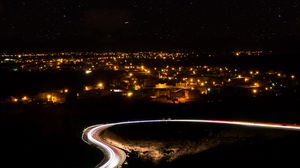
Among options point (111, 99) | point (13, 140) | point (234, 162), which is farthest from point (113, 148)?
point (111, 99)

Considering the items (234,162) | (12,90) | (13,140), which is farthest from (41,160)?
(12,90)

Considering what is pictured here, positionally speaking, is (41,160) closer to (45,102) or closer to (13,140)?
(13,140)

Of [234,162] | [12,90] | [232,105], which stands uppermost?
[12,90]

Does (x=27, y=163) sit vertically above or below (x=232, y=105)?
below

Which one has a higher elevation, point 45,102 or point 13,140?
point 45,102

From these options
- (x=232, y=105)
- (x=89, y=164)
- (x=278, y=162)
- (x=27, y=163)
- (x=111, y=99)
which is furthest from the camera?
(x=111, y=99)

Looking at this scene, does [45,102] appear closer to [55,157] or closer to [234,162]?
[55,157]

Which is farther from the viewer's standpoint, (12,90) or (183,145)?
(12,90)

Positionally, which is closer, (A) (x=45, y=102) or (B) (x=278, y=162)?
(B) (x=278, y=162)

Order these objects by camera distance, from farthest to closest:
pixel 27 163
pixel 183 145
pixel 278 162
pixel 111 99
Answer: pixel 111 99
pixel 183 145
pixel 27 163
pixel 278 162
